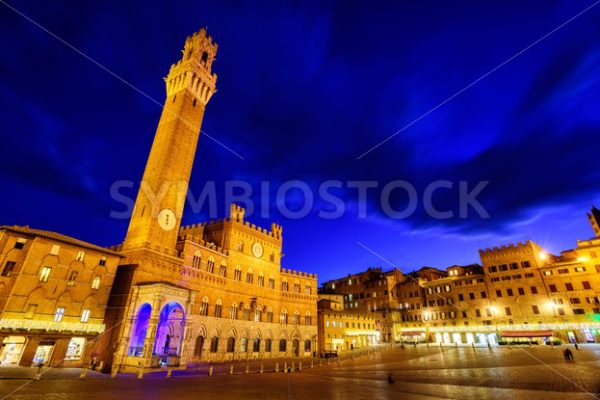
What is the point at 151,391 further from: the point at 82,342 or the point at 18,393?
the point at 82,342

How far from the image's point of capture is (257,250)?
44500 mm

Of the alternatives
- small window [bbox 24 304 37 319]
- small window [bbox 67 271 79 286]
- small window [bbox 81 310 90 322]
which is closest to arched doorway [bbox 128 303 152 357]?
small window [bbox 81 310 90 322]

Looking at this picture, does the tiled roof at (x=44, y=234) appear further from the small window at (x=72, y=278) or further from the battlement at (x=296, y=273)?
the battlement at (x=296, y=273)

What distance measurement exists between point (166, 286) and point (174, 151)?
16.2 meters

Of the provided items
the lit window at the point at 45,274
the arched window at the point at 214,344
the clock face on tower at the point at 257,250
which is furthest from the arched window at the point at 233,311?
the lit window at the point at 45,274

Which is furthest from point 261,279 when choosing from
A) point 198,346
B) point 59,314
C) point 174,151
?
point 59,314

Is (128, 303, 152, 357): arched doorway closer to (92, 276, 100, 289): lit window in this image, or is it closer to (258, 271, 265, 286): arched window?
(92, 276, 100, 289): lit window

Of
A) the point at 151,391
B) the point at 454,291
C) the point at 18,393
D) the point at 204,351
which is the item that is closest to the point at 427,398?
the point at 151,391

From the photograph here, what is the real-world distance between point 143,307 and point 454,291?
56480mm

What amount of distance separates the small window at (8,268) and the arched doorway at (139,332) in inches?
381

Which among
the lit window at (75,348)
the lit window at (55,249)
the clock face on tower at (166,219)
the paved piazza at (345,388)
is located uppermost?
the clock face on tower at (166,219)

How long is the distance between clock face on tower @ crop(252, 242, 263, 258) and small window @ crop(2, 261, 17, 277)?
25702 mm

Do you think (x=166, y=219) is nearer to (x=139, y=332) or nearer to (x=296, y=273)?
(x=139, y=332)

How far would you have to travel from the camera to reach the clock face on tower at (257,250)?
144 feet
